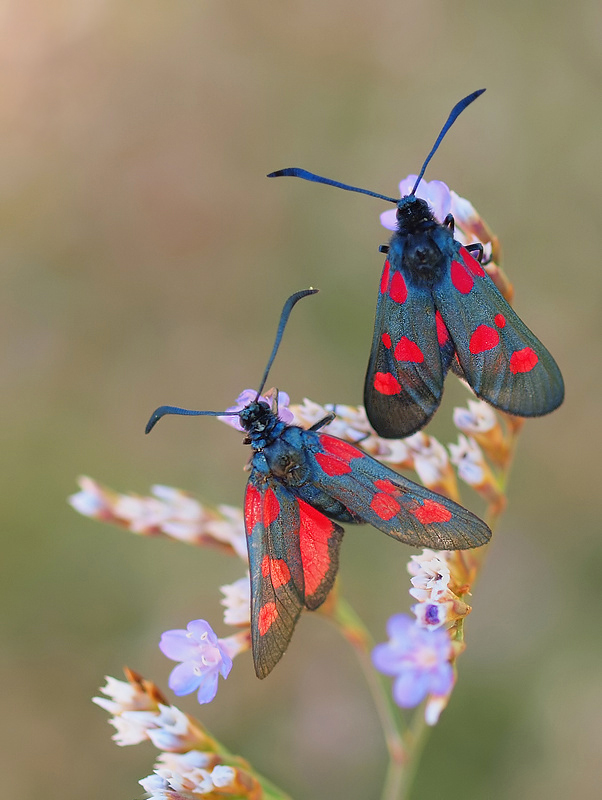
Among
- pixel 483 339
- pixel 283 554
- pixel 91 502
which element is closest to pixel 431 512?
pixel 283 554

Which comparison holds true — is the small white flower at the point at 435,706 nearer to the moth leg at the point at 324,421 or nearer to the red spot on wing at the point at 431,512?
the red spot on wing at the point at 431,512

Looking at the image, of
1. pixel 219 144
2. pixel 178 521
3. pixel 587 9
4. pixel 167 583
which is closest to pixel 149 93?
pixel 219 144

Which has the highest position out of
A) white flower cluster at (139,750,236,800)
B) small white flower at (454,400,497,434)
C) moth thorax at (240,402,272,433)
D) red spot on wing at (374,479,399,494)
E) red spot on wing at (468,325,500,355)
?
red spot on wing at (468,325,500,355)

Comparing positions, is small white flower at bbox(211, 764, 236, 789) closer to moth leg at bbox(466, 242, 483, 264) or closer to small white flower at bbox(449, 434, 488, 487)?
small white flower at bbox(449, 434, 488, 487)

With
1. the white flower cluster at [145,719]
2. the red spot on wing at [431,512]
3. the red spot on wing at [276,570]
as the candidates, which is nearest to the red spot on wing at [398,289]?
the red spot on wing at [431,512]

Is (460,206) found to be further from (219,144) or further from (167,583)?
(219,144)

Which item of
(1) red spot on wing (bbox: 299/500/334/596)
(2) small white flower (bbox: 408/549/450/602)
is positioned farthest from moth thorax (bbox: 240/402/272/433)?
(2) small white flower (bbox: 408/549/450/602)

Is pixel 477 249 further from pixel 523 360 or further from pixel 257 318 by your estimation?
pixel 257 318
